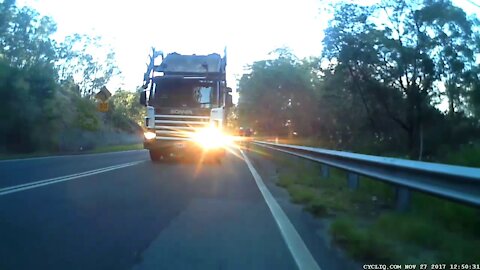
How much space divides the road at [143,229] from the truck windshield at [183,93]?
7.93m

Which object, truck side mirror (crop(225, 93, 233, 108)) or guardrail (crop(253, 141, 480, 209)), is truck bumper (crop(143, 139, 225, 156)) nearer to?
A: truck side mirror (crop(225, 93, 233, 108))

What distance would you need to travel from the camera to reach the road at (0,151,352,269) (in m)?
5.50

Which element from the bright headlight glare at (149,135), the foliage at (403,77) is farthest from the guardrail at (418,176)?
the foliage at (403,77)

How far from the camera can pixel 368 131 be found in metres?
37.3

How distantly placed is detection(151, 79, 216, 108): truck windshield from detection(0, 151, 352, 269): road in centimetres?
793

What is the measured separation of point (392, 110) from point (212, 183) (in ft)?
83.2

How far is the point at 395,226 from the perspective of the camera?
659 centimetres

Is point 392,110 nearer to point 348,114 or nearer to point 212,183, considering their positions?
point 348,114

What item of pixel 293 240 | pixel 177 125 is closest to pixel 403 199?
pixel 293 240

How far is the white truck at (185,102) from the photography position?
1959cm

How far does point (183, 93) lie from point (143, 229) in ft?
43.4

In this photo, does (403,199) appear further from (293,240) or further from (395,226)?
(293,240)

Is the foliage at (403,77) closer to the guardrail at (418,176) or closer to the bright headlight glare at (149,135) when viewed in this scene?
the bright headlight glare at (149,135)

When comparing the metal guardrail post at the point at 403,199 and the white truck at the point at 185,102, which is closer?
the metal guardrail post at the point at 403,199
